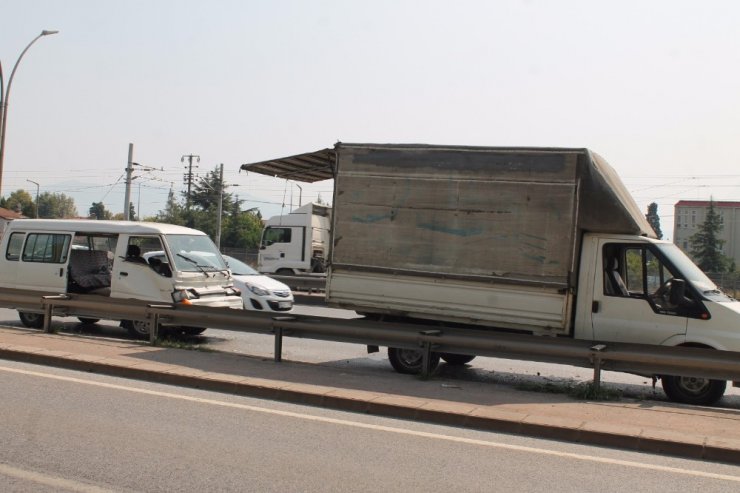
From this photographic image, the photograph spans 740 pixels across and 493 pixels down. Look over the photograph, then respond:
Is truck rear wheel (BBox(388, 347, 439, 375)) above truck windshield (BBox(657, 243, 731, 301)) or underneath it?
underneath

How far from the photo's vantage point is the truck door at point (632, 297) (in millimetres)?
9523

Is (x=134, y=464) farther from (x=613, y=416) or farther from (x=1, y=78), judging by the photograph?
(x=1, y=78)

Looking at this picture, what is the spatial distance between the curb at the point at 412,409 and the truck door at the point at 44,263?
4375mm

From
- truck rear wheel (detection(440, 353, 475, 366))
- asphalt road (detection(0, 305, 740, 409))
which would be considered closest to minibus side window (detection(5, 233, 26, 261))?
asphalt road (detection(0, 305, 740, 409))

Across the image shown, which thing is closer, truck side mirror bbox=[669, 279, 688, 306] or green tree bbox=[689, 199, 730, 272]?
truck side mirror bbox=[669, 279, 688, 306]

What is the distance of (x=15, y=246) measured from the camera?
15.3 metres

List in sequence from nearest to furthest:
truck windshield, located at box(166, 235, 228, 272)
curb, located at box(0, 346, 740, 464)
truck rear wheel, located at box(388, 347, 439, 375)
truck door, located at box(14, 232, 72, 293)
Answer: curb, located at box(0, 346, 740, 464), truck rear wheel, located at box(388, 347, 439, 375), truck windshield, located at box(166, 235, 228, 272), truck door, located at box(14, 232, 72, 293)

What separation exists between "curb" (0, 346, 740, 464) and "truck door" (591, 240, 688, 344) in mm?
2405

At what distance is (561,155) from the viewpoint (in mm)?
9789

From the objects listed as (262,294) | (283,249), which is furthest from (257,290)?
(283,249)

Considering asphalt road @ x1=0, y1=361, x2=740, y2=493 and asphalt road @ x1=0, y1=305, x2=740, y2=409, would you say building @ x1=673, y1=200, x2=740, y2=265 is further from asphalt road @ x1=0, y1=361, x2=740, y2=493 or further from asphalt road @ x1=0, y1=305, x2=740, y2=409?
asphalt road @ x1=0, y1=361, x2=740, y2=493

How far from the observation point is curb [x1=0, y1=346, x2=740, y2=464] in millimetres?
6926

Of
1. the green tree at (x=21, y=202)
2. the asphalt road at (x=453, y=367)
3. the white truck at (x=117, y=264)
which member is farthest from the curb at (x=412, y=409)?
the green tree at (x=21, y=202)

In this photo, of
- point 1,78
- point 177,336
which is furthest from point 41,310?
point 1,78
